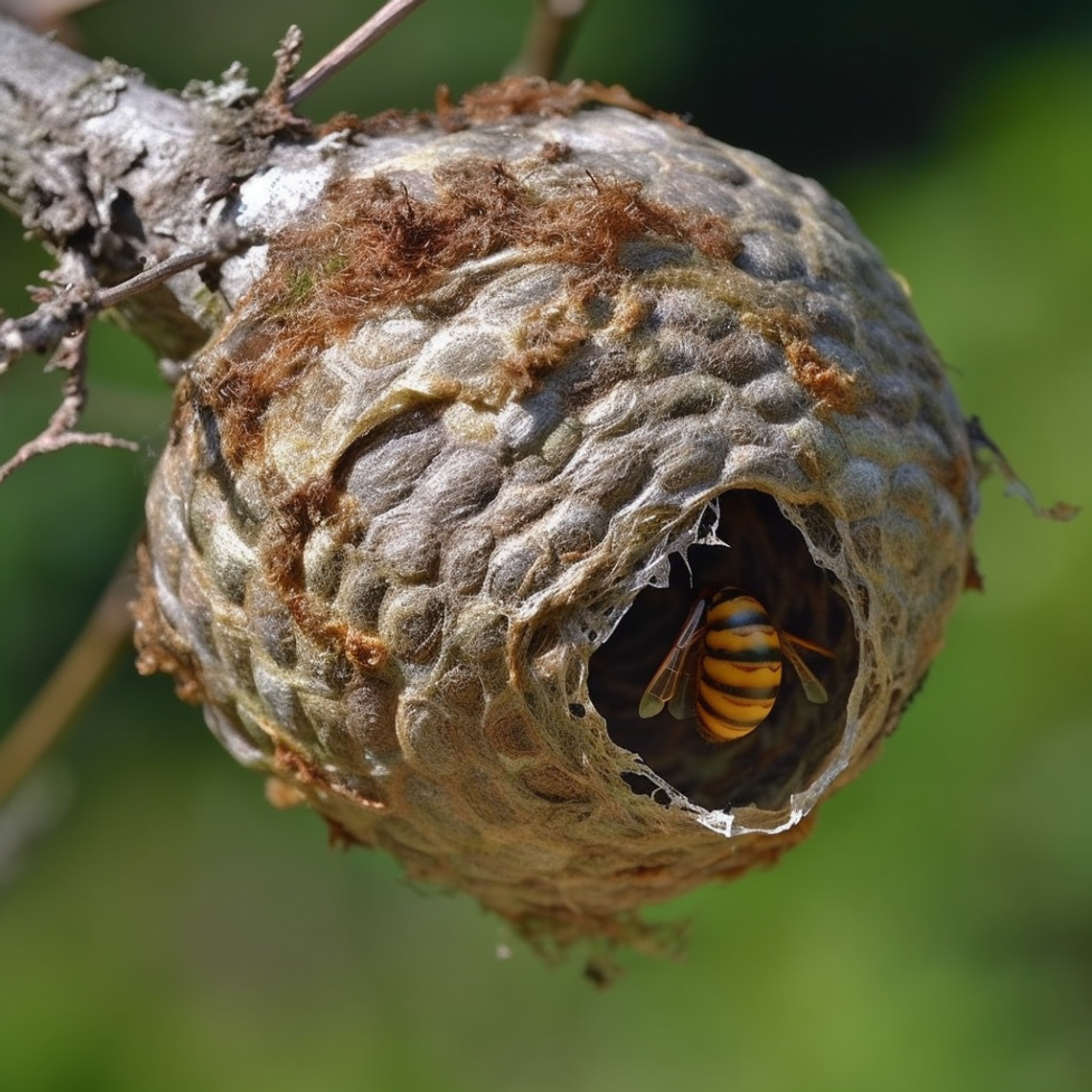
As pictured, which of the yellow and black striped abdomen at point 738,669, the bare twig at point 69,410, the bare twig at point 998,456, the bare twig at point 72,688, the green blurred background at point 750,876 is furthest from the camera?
the green blurred background at point 750,876

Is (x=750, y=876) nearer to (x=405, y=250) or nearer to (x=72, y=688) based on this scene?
(x=72, y=688)

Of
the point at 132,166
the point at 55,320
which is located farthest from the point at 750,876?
the point at 55,320

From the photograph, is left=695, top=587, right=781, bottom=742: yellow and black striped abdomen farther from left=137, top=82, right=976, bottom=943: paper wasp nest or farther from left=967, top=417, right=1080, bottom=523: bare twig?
left=967, top=417, right=1080, bottom=523: bare twig

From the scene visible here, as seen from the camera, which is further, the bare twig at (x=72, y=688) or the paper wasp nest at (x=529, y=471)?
the bare twig at (x=72, y=688)

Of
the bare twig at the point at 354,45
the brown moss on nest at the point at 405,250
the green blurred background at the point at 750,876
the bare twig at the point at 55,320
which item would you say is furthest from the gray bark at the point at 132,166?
the green blurred background at the point at 750,876

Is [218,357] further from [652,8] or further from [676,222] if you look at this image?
[652,8]

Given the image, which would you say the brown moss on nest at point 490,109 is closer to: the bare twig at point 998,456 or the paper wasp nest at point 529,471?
the paper wasp nest at point 529,471
